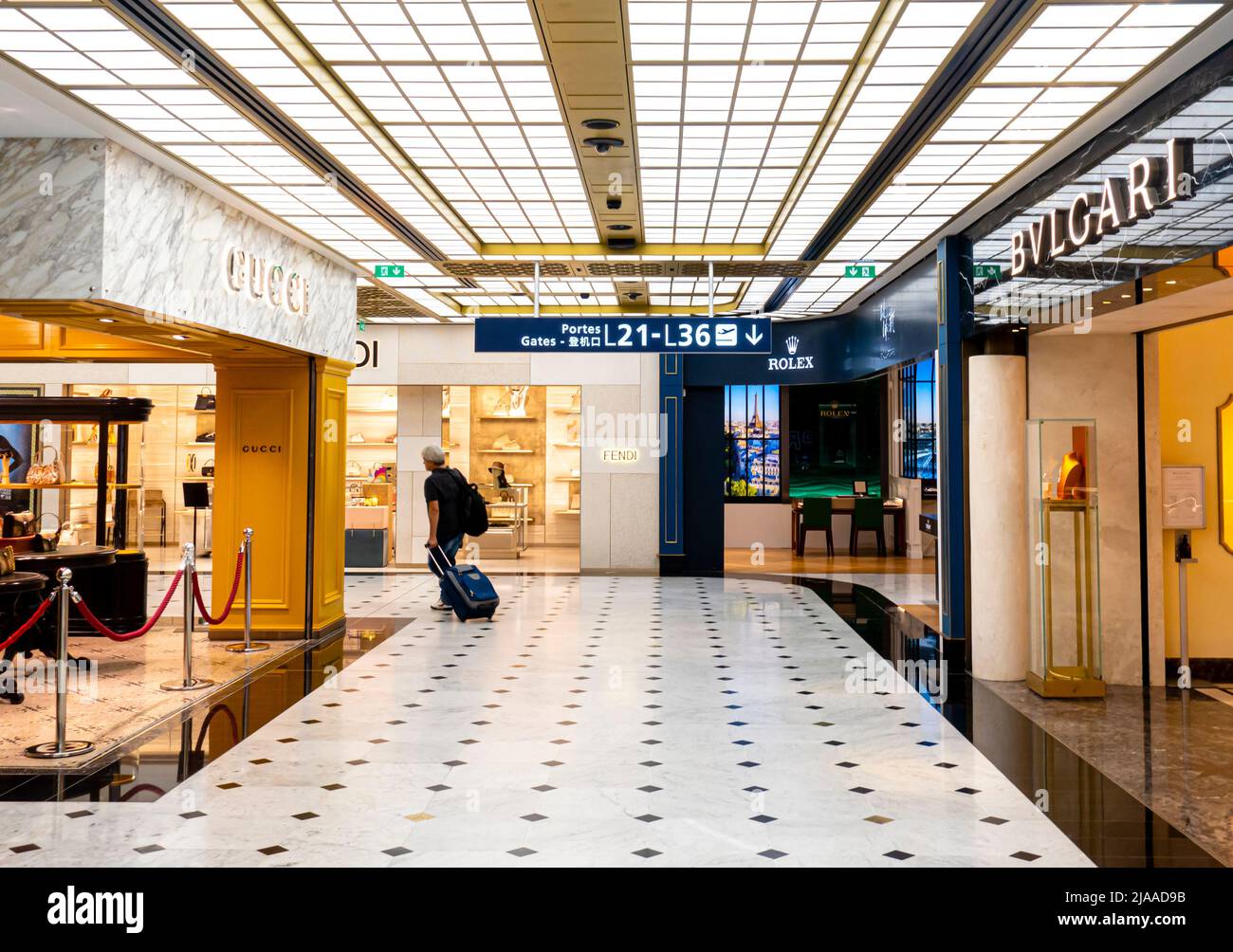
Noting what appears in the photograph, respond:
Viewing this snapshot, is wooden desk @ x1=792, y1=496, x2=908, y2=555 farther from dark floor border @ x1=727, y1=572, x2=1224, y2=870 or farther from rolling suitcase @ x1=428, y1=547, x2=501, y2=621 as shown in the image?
dark floor border @ x1=727, y1=572, x2=1224, y2=870

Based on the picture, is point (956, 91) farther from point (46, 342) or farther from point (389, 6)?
point (46, 342)

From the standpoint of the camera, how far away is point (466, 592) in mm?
10164

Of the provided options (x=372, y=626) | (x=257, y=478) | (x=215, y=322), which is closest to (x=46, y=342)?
(x=257, y=478)

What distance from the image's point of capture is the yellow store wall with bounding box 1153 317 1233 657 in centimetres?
748

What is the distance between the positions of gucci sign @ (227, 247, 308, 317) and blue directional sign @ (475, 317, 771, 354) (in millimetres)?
1520

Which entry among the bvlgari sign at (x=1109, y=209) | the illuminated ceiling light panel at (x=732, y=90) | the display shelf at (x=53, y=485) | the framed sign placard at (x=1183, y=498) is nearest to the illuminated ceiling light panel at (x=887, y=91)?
the illuminated ceiling light panel at (x=732, y=90)

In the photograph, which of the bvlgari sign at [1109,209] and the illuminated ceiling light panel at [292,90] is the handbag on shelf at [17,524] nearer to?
the illuminated ceiling light panel at [292,90]

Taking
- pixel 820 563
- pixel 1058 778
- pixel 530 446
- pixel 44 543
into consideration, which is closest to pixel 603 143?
pixel 1058 778

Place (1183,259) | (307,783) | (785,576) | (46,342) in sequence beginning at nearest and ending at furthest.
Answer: (1183,259)
(307,783)
(46,342)
(785,576)

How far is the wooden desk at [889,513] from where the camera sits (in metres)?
16.8

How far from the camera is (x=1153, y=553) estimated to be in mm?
7289

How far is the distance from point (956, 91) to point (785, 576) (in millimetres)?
9453

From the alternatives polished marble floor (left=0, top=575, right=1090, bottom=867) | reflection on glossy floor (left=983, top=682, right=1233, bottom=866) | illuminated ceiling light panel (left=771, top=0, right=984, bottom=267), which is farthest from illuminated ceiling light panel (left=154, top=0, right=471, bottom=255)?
reflection on glossy floor (left=983, top=682, right=1233, bottom=866)

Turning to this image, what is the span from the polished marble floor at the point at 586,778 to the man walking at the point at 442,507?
1896 millimetres
